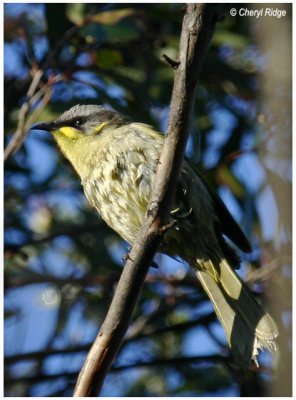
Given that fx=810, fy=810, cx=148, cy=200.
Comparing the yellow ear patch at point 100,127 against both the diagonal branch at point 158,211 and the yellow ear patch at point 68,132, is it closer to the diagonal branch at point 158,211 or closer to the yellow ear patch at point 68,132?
the yellow ear patch at point 68,132

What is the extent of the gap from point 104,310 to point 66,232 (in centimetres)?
52

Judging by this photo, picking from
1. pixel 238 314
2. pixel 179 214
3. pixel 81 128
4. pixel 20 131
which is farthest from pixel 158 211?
pixel 81 128

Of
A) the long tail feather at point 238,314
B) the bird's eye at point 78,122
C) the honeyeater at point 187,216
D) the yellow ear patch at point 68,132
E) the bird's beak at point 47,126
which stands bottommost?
the long tail feather at point 238,314

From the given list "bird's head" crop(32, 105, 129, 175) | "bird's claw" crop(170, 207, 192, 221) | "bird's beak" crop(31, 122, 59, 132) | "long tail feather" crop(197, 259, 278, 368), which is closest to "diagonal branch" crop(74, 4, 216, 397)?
"bird's claw" crop(170, 207, 192, 221)

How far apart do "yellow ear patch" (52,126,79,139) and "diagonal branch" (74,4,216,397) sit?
55.0 inches

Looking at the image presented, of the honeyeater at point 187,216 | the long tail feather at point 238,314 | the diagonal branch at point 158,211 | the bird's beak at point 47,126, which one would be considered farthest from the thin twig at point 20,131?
the diagonal branch at point 158,211

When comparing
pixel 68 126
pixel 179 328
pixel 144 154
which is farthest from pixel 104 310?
pixel 144 154

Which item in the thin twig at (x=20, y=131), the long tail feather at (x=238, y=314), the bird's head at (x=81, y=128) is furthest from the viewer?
the bird's head at (x=81, y=128)

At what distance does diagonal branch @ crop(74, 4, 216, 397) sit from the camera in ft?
8.12

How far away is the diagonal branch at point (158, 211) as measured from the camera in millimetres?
2475

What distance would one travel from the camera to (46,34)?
14.9 ft

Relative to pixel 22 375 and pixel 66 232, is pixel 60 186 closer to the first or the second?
pixel 66 232

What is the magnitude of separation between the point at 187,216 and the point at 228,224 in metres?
0.24

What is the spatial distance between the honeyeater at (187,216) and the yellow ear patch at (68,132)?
0.21 metres
